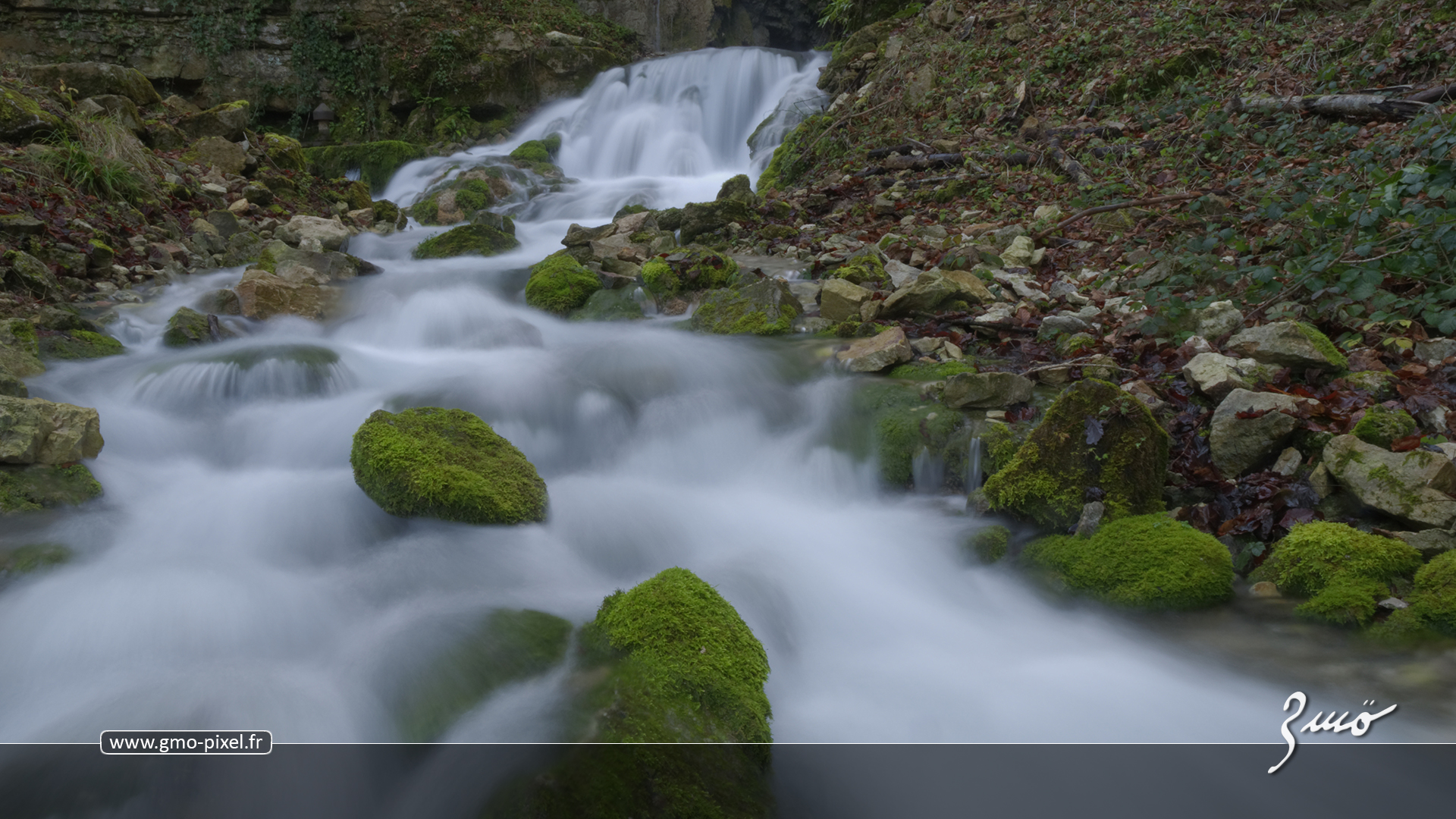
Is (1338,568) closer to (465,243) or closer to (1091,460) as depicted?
(1091,460)

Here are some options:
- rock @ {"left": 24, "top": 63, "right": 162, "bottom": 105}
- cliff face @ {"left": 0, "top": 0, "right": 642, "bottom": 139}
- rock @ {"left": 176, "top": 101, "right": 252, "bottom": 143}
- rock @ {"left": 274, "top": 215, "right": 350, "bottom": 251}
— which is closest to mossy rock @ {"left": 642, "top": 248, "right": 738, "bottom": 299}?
rock @ {"left": 274, "top": 215, "right": 350, "bottom": 251}

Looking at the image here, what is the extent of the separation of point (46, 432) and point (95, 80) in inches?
354

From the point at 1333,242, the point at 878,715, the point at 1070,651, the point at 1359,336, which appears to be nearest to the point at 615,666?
the point at 878,715

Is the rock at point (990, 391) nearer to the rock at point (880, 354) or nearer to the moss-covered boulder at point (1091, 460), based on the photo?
the moss-covered boulder at point (1091, 460)

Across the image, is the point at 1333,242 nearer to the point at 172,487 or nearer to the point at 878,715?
the point at 878,715

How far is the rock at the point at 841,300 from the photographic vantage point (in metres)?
5.75

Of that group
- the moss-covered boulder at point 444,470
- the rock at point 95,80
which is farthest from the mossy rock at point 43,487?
the rock at point 95,80

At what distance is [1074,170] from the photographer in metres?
7.76

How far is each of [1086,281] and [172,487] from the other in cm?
611

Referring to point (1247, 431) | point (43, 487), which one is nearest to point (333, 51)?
point (43, 487)

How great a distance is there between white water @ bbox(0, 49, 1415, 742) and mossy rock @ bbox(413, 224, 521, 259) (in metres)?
2.61

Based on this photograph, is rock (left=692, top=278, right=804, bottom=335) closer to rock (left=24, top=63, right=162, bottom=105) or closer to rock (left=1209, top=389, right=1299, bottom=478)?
rock (left=1209, top=389, right=1299, bottom=478)

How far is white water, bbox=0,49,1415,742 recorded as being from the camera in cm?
263
